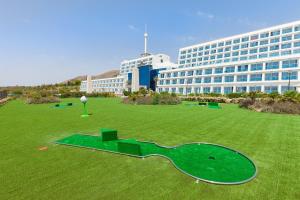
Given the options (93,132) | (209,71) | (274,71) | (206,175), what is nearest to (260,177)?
(206,175)

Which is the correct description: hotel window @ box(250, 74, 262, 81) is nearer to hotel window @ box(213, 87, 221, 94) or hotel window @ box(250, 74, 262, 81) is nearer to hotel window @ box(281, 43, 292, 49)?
hotel window @ box(213, 87, 221, 94)

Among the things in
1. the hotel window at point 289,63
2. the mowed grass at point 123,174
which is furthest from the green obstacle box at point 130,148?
the hotel window at point 289,63

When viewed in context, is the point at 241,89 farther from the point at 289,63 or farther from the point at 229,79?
the point at 289,63

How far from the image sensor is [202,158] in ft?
21.6

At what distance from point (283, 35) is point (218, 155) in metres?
72.2

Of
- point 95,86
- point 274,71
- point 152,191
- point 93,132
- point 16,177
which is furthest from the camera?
point 95,86

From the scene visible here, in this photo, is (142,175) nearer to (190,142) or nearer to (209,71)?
(190,142)

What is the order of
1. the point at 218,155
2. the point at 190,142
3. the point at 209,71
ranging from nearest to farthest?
the point at 218,155, the point at 190,142, the point at 209,71

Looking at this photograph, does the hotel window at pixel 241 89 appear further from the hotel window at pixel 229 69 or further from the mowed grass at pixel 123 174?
the mowed grass at pixel 123 174

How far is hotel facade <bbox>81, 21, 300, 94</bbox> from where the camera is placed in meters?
41.4

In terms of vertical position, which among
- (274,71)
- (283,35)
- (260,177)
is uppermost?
(283,35)

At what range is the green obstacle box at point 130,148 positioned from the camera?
6730 mm

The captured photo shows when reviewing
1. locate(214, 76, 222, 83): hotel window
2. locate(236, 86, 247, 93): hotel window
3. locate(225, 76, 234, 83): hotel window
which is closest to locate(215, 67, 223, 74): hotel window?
locate(214, 76, 222, 83): hotel window

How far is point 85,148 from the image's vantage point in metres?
7.64
